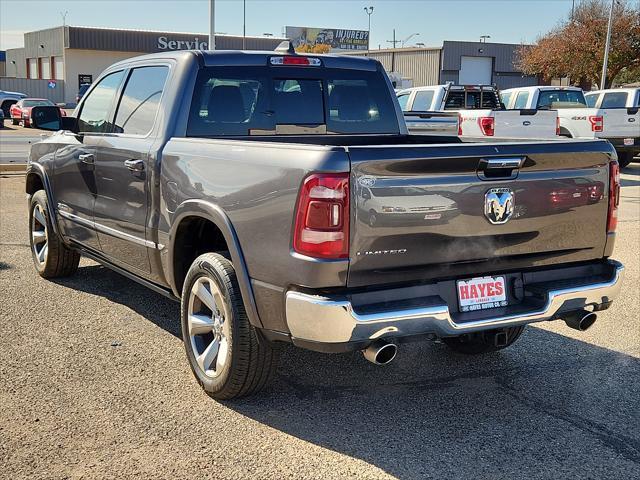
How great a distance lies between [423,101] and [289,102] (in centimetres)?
1349

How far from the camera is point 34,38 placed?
69.4 meters

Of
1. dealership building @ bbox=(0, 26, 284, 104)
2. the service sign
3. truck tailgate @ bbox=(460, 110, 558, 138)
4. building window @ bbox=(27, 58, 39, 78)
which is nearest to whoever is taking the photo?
truck tailgate @ bbox=(460, 110, 558, 138)

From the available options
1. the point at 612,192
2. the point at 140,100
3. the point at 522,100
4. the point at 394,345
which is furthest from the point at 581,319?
the point at 522,100

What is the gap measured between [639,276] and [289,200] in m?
5.20

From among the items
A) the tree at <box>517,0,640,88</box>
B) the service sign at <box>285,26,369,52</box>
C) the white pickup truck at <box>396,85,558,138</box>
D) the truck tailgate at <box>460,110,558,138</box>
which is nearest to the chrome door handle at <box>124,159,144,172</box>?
the white pickup truck at <box>396,85,558,138</box>

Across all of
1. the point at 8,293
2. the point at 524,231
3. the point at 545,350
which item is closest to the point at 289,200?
the point at 524,231

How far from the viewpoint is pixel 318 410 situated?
4.18m

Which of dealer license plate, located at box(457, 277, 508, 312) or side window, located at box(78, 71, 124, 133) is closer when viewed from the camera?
dealer license plate, located at box(457, 277, 508, 312)

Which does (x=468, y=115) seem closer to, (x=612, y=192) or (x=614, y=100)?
(x=614, y=100)

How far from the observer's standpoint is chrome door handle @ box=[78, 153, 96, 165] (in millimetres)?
5558

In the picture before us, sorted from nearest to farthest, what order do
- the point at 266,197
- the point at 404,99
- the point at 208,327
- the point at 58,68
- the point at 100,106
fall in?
the point at 266,197
the point at 208,327
the point at 100,106
the point at 404,99
the point at 58,68

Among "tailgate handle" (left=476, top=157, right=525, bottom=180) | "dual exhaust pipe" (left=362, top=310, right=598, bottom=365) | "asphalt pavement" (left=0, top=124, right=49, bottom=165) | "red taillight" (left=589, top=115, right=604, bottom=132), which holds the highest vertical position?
"tailgate handle" (left=476, top=157, right=525, bottom=180)

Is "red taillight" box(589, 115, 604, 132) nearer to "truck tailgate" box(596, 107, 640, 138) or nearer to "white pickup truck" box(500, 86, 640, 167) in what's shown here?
"white pickup truck" box(500, 86, 640, 167)

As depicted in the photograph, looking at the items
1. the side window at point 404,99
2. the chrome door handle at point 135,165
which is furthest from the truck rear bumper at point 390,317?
the side window at point 404,99
